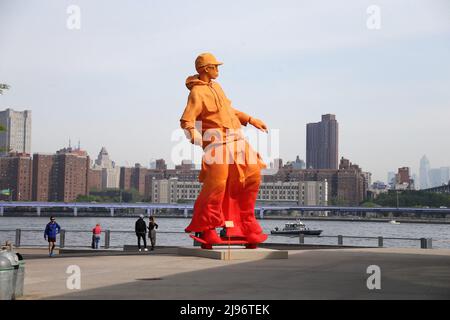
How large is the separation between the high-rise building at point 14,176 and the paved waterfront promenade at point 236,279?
562 feet

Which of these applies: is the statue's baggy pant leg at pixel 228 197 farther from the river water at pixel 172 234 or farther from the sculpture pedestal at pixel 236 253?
the river water at pixel 172 234

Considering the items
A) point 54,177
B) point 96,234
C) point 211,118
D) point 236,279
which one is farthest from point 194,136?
point 54,177

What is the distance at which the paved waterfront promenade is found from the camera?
37.1 feet

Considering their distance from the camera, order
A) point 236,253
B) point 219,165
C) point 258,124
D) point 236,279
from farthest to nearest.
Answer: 1. point 258,124
2. point 219,165
3. point 236,253
4. point 236,279

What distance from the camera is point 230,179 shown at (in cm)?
2002

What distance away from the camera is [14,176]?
183 meters

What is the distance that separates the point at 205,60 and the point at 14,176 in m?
173

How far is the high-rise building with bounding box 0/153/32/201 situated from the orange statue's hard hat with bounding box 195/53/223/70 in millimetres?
168693

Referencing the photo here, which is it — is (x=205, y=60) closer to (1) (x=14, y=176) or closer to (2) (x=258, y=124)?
(2) (x=258, y=124)
